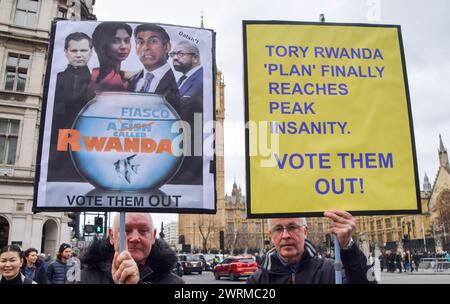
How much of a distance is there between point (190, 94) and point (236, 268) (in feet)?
59.1

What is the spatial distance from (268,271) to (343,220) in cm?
61

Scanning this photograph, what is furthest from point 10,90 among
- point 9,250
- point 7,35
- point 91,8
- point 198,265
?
point 9,250

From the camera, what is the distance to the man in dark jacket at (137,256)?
2.76 meters

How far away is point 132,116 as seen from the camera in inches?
108

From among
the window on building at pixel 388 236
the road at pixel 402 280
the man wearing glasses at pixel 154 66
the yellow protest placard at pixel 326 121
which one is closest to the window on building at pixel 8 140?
the road at pixel 402 280

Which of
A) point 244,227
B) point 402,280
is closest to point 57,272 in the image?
point 402,280

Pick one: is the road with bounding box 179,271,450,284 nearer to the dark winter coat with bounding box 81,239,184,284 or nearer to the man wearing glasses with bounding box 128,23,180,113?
the dark winter coat with bounding box 81,239,184,284

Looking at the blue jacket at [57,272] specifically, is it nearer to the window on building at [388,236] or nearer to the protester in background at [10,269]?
the protester in background at [10,269]

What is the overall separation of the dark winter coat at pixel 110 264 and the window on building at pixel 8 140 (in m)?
19.2

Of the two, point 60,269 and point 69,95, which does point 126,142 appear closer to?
point 69,95

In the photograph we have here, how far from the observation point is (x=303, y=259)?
276cm

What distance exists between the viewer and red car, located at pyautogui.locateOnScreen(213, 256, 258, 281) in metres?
19.9

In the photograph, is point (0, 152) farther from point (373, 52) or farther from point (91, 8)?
Result: point (373, 52)

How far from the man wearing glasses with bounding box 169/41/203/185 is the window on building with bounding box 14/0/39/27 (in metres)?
21.7
